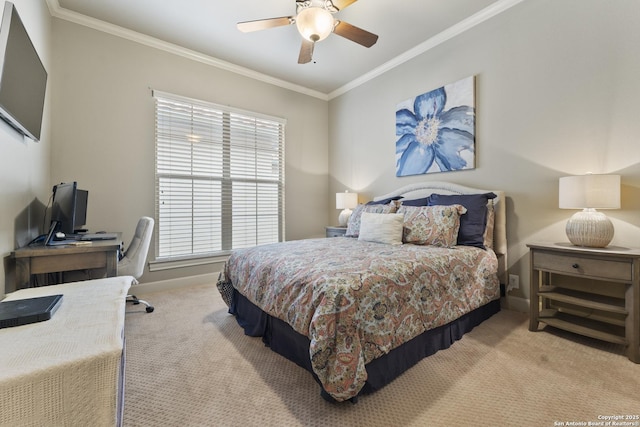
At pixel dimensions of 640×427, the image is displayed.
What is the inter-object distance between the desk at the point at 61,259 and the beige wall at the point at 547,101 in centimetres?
325

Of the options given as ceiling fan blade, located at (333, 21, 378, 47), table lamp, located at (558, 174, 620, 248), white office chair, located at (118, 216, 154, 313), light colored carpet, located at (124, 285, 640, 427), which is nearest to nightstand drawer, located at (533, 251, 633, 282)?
table lamp, located at (558, 174, 620, 248)

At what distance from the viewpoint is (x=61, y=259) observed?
184 cm

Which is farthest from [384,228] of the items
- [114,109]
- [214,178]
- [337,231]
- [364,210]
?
[114,109]

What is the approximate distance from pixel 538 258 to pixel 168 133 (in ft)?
13.3

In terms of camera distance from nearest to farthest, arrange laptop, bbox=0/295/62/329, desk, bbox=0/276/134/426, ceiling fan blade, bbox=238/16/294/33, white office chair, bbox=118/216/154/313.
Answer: desk, bbox=0/276/134/426, laptop, bbox=0/295/62/329, ceiling fan blade, bbox=238/16/294/33, white office chair, bbox=118/216/154/313

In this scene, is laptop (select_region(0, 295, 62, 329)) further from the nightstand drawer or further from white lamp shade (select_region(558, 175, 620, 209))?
white lamp shade (select_region(558, 175, 620, 209))

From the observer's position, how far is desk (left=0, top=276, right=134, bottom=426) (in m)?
0.75

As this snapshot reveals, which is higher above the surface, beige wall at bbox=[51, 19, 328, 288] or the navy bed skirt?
beige wall at bbox=[51, 19, 328, 288]

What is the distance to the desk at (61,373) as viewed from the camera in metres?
0.75

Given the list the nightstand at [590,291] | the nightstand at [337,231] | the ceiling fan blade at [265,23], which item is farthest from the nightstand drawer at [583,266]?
the ceiling fan blade at [265,23]

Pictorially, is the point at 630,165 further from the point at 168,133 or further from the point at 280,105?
the point at 168,133

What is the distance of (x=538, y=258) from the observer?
6.95 feet

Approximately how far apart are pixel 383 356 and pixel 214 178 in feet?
10.2

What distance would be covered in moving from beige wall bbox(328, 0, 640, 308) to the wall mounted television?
355 cm
